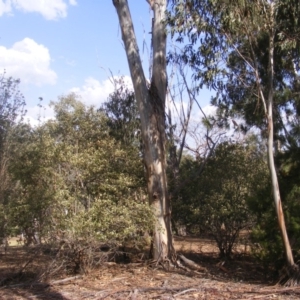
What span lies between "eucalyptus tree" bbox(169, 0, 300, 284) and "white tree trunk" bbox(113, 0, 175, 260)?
1207 mm

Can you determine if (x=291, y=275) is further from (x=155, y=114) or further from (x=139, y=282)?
(x=155, y=114)

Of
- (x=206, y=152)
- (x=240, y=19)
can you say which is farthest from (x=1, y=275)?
(x=240, y=19)

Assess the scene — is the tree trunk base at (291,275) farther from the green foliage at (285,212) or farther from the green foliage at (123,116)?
the green foliage at (123,116)

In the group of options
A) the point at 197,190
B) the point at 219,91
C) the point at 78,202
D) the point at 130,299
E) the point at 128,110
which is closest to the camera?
the point at 130,299

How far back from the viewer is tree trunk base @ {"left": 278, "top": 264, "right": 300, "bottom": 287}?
9664mm

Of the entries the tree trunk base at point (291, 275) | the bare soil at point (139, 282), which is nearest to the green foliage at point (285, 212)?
the tree trunk base at point (291, 275)

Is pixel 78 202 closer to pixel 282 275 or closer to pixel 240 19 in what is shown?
pixel 282 275

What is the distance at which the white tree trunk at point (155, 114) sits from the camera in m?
12.7

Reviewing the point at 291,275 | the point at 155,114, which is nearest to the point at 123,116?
the point at 155,114

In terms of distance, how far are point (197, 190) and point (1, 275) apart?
5.94m

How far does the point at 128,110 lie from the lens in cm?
1706

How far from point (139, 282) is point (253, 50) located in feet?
19.4

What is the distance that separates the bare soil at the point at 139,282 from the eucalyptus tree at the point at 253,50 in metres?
1.35

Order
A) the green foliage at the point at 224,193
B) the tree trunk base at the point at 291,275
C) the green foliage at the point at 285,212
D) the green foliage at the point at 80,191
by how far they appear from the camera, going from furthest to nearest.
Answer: the green foliage at the point at 224,193 < the green foliage at the point at 80,191 < the green foliage at the point at 285,212 < the tree trunk base at the point at 291,275
